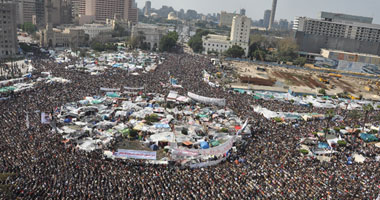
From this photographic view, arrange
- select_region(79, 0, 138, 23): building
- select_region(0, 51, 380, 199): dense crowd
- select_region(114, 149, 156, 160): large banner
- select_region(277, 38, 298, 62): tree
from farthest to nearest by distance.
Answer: select_region(79, 0, 138, 23): building → select_region(277, 38, 298, 62): tree → select_region(114, 149, 156, 160): large banner → select_region(0, 51, 380, 199): dense crowd

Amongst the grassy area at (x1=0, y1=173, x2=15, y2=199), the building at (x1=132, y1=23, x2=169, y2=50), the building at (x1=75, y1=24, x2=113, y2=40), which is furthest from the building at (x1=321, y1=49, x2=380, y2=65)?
the grassy area at (x1=0, y1=173, x2=15, y2=199)

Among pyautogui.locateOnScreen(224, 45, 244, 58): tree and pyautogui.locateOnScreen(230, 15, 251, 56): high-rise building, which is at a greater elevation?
pyautogui.locateOnScreen(230, 15, 251, 56): high-rise building

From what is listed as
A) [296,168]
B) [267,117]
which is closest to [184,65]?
[267,117]

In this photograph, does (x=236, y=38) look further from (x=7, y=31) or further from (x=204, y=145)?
(x=204, y=145)

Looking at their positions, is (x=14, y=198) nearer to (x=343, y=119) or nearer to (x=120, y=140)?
(x=120, y=140)

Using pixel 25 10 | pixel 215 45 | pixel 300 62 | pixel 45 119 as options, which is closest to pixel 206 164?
pixel 45 119

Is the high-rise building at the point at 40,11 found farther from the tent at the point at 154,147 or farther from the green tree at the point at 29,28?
the tent at the point at 154,147

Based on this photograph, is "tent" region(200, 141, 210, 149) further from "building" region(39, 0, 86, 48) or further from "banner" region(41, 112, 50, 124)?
"building" region(39, 0, 86, 48)
